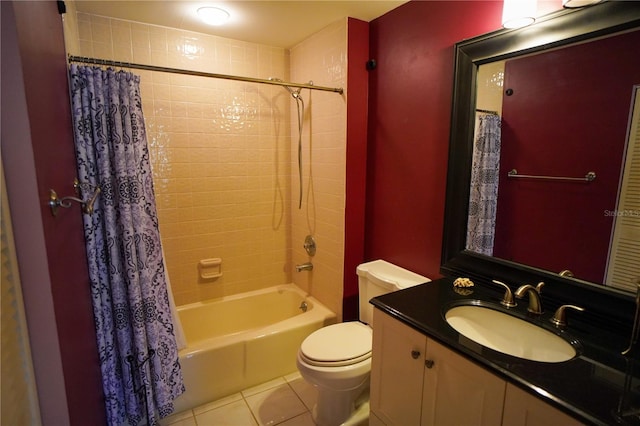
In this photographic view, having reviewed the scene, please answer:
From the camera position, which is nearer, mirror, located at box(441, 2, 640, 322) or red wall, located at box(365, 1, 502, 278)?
mirror, located at box(441, 2, 640, 322)

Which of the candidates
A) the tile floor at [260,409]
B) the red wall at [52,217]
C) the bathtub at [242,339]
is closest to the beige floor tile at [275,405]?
the tile floor at [260,409]

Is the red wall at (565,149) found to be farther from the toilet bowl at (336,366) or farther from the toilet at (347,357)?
the toilet bowl at (336,366)

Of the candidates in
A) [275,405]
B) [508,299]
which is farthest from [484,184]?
[275,405]

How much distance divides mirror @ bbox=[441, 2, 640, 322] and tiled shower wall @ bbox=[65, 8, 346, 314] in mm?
768

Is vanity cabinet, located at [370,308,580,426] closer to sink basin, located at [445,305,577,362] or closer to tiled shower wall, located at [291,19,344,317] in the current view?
sink basin, located at [445,305,577,362]

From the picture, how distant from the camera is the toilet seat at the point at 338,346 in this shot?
1.65 metres

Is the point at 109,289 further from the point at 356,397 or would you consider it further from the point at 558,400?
the point at 558,400

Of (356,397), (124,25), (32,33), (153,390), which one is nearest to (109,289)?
(153,390)

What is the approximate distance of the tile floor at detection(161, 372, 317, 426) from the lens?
1903mm

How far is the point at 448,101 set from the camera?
1.69 metres

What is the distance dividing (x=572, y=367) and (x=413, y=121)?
137cm

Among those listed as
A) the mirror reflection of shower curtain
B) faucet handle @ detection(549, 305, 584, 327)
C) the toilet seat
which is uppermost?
the mirror reflection of shower curtain

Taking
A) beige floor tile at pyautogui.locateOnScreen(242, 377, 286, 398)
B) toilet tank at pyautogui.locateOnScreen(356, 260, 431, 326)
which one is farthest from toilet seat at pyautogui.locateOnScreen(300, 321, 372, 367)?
beige floor tile at pyautogui.locateOnScreen(242, 377, 286, 398)

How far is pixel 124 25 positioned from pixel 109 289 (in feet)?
5.61
